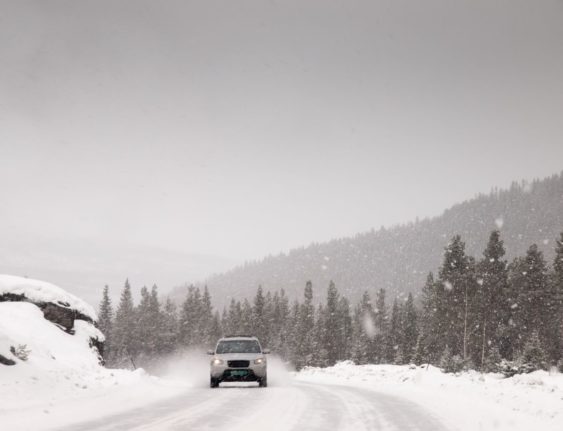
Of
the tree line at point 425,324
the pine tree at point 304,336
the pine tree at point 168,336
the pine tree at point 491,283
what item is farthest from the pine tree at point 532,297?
the pine tree at point 168,336

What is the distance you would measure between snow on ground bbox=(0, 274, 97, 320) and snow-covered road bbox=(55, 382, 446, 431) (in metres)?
11.1

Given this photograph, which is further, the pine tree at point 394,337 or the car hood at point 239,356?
the pine tree at point 394,337

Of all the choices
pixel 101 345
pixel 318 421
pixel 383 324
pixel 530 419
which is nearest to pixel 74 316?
pixel 101 345

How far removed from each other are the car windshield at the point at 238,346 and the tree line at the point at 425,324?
533 inches

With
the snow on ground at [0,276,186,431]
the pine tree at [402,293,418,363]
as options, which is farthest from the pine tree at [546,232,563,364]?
the snow on ground at [0,276,186,431]

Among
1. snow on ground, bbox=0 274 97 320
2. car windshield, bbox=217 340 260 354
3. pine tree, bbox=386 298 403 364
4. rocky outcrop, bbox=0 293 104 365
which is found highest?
snow on ground, bbox=0 274 97 320

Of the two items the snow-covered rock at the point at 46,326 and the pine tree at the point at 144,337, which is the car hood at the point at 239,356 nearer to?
the snow-covered rock at the point at 46,326

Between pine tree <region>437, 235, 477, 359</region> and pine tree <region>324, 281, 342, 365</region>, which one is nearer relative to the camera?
pine tree <region>437, 235, 477, 359</region>

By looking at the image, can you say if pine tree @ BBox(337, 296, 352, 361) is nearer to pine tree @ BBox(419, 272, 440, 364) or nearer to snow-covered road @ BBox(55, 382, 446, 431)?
pine tree @ BBox(419, 272, 440, 364)

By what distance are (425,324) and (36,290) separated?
75.6 m

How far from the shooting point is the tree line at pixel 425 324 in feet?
194

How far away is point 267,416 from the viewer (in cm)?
937

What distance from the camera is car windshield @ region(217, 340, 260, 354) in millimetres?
18656

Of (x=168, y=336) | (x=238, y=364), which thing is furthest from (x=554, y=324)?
(x=168, y=336)
